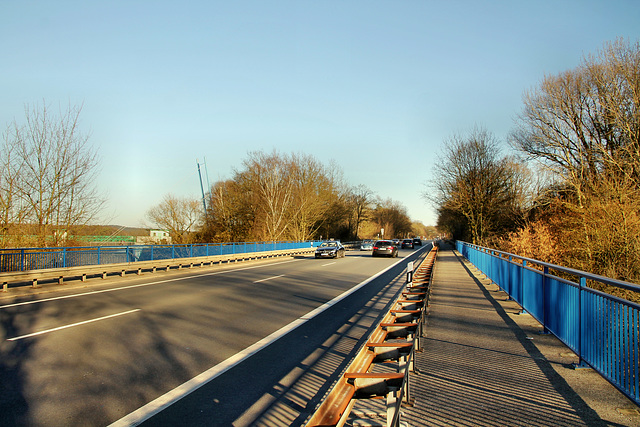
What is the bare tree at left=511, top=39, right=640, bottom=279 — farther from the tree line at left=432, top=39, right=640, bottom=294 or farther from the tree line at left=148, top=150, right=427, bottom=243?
the tree line at left=148, top=150, right=427, bottom=243

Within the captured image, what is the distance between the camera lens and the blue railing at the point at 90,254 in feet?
44.7

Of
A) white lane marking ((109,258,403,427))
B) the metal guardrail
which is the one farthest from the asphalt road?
the metal guardrail

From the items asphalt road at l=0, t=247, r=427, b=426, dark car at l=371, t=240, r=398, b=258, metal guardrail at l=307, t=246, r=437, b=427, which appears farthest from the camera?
dark car at l=371, t=240, r=398, b=258

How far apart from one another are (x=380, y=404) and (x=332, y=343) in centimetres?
265

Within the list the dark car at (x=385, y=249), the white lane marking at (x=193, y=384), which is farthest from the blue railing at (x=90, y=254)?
the dark car at (x=385, y=249)

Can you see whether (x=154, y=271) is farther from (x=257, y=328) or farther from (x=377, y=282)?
(x=257, y=328)

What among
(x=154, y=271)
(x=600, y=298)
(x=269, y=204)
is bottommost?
(x=154, y=271)

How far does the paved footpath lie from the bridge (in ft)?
0.07

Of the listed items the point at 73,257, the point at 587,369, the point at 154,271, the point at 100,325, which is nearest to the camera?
the point at 587,369

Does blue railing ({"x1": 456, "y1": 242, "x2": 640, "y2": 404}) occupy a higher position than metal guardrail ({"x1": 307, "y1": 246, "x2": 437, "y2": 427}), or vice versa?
blue railing ({"x1": 456, "y1": 242, "x2": 640, "y2": 404})

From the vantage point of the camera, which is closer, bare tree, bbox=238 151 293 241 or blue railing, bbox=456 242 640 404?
blue railing, bbox=456 242 640 404

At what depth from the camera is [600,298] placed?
14.6 ft

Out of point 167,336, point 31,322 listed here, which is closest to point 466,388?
point 167,336

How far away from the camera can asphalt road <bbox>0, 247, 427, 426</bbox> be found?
4.25 metres
